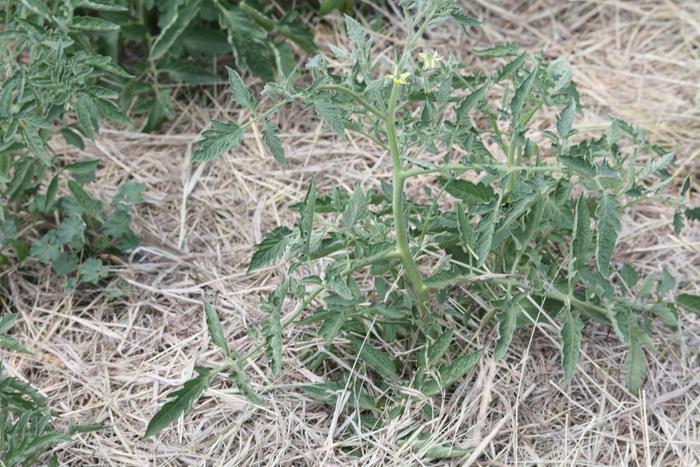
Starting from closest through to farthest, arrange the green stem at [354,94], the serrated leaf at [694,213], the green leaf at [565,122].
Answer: the green stem at [354,94], the green leaf at [565,122], the serrated leaf at [694,213]

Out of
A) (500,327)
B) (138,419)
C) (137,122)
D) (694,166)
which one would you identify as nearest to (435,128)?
(500,327)

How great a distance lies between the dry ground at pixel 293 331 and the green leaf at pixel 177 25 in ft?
0.76

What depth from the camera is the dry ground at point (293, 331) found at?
5.68 feet

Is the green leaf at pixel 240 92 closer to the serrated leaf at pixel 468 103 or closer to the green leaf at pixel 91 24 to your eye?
the serrated leaf at pixel 468 103

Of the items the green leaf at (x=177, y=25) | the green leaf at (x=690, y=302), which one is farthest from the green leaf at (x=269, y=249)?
the green leaf at (x=177, y=25)

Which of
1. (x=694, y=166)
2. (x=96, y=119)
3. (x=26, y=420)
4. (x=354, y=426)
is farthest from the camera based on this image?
(x=694, y=166)

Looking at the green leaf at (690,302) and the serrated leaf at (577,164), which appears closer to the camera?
the serrated leaf at (577,164)

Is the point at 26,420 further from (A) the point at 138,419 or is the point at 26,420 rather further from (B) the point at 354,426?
(B) the point at 354,426

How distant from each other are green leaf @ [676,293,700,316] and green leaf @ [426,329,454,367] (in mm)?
464

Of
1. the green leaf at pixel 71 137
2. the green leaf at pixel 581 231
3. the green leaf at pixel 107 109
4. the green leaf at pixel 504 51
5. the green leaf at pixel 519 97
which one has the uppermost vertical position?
the green leaf at pixel 519 97

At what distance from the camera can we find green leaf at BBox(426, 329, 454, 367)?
1.75 m

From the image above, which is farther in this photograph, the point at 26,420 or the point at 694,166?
the point at 694,166

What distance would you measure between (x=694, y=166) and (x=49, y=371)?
168 centimetres

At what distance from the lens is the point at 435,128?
163cm
